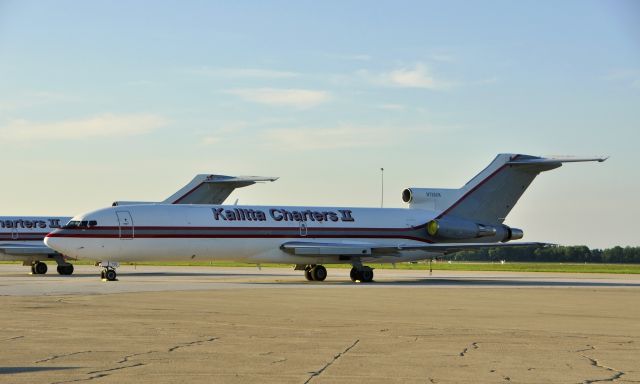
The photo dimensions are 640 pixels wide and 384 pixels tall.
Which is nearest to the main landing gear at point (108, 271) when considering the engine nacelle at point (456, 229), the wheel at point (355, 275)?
the wheel at point (355, 275)

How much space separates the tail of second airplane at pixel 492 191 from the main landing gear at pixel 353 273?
6.29 metres

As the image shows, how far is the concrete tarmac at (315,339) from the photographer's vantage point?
12.0 metres

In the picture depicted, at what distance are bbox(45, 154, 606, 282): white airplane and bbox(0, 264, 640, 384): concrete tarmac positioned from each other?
41.7 feet

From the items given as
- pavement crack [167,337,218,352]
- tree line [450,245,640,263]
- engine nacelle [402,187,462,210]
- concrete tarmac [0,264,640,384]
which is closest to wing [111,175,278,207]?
engine nacelle [402,187,462,210]

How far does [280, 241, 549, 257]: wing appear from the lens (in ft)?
142

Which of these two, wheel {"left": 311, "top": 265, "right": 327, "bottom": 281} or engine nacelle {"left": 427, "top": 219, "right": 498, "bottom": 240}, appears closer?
wheel {"left": 311, "top": 265, "right": 327, "bottom": 281}

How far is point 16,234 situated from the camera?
54812 mm

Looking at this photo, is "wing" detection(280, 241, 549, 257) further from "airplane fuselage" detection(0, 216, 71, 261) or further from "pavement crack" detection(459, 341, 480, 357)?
"pavement crack" detection(459, 341, 480, 357)

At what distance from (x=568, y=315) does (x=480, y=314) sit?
2.03 metres

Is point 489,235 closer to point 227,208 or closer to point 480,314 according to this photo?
point 227,208

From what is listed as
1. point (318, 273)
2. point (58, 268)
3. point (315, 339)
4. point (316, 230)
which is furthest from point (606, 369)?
point (58, 268)

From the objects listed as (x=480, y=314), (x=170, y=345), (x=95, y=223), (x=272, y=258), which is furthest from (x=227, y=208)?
(x=170, y=345)

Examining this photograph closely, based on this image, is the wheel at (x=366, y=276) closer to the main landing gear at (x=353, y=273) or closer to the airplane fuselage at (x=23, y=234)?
the main landing gear at (x=353, y=273)

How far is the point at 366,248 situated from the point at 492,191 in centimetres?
837
